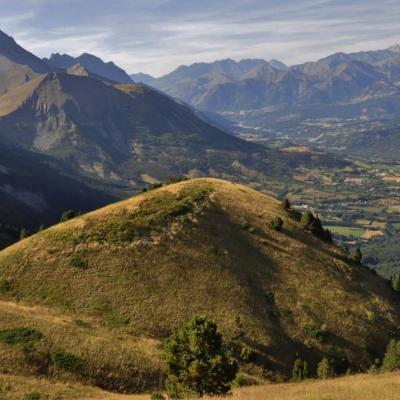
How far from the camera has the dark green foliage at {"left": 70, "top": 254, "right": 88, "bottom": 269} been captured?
224 feet

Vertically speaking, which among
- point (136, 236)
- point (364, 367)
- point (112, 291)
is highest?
point (136, 236)

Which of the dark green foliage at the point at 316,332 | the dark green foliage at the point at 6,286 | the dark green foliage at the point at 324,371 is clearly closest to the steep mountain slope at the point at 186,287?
the dark green foliage at the point at 316,332

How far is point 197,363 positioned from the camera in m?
40.1

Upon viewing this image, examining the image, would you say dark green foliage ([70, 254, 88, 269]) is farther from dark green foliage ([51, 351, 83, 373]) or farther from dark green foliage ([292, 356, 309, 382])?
dark green foliage ([292, 356, 309, 382])

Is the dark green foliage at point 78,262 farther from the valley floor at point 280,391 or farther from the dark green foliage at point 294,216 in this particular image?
the dark green foliage at point 294,216

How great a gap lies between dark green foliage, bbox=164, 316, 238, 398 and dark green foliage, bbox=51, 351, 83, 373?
35.9 ft

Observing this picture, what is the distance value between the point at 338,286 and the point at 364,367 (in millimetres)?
15366

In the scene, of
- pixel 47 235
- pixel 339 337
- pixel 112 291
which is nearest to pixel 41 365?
pixel 112 291

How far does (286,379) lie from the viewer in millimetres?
57656

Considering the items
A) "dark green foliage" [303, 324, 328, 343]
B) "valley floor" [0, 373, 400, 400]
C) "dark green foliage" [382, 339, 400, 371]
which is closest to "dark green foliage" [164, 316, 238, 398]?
"valley floor" [0, 373, 400, 400]

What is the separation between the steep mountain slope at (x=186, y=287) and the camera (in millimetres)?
57406

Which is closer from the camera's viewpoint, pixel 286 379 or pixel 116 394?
pixel 116 394

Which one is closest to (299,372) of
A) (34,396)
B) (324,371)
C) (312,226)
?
(324,371)

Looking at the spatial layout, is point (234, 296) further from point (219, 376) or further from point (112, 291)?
point (219, 376)
